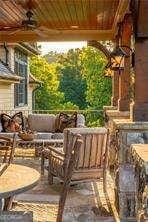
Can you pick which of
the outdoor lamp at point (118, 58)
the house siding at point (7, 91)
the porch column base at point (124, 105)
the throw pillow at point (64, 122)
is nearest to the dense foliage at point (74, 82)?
the house siding at point (7, 91)

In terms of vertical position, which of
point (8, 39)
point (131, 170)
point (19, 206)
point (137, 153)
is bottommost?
point (19, 206)

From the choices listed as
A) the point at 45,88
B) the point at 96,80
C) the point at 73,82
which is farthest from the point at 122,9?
the point at 73,82

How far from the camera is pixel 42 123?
11.1 m

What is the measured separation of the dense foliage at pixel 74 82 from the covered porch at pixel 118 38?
25.9ft

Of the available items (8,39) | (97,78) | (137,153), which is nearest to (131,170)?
(137,153)

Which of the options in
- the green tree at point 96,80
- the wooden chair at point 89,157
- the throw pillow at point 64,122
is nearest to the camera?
the wooden chair at point 89,157

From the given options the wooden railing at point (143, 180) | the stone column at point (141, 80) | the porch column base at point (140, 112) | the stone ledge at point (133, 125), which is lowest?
the wooden railing at point (143, 180)

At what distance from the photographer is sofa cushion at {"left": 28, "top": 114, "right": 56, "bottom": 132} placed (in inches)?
435

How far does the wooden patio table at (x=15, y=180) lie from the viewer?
3.34 meters

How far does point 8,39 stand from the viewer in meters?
10.6

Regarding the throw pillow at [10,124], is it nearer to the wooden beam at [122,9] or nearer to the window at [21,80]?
the wooden beam at [122,9]

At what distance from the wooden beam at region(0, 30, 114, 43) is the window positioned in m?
5.41

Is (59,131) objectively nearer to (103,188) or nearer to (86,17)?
(86,17)

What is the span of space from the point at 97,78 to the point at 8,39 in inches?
398
